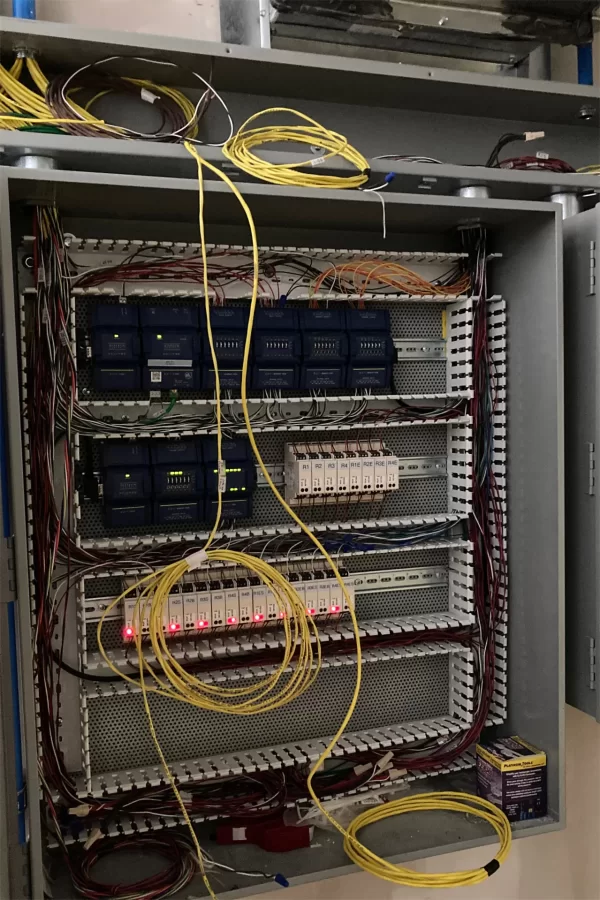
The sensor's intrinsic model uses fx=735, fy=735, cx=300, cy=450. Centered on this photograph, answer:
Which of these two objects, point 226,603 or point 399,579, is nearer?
point 226,603

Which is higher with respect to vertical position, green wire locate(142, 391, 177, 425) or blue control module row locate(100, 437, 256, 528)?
green wire locate(142, 391, 177, 425)

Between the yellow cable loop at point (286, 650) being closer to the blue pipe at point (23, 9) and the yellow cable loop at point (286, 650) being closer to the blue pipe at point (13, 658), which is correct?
the blue pipe at point (13, 658)

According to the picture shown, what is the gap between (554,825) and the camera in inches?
73.7

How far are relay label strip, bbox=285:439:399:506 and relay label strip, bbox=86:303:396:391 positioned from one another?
17cm

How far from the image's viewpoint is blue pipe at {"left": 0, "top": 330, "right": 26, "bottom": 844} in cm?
145

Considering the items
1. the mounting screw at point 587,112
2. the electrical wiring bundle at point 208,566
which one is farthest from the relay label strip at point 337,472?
the mounting screw at point 587,112

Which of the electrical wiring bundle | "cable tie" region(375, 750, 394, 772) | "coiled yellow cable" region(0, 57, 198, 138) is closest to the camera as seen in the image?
"coiled yellow cable" region(0, 57, 198, 138)

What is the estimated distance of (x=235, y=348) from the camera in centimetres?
183

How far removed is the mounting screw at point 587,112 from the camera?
6.93 feet

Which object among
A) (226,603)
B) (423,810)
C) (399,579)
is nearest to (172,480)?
(226,603)

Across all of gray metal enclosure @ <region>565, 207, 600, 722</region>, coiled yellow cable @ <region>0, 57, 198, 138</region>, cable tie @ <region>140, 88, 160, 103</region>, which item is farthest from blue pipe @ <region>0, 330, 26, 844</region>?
gray metal enclosure @ <region>565, 207, 600, 722</region>

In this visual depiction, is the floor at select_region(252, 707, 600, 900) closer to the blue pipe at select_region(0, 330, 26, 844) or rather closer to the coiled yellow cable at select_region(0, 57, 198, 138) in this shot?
the blue pipe at select_region(0, 330, 26, 844)

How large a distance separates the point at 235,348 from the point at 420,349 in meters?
0.57

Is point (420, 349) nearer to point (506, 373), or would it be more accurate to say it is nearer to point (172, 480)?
point (506, 373)
